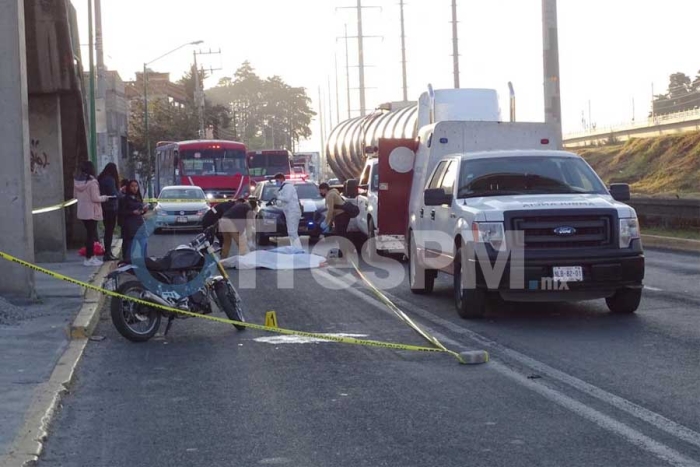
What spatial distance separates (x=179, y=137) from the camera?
78.5 metres

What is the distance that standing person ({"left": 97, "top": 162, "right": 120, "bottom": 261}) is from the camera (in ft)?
70.7

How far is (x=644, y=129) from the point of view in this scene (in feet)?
253

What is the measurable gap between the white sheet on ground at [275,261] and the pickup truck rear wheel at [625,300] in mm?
8787

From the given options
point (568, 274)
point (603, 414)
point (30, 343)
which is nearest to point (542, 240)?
point (568, 274)

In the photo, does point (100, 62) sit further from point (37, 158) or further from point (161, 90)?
point (161, 90)

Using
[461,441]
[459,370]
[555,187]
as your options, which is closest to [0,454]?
[461,441]

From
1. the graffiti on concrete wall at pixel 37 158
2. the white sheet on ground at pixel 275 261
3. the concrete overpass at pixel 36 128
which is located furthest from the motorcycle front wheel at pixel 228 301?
the graffiti on concrete wall at pixel 37 158

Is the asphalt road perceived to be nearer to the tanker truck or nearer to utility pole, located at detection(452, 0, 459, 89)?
the tanker truck

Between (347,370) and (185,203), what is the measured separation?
2644 cm

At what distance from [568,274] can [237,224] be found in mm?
11037

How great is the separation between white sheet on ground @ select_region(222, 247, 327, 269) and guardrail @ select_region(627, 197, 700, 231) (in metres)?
9.22

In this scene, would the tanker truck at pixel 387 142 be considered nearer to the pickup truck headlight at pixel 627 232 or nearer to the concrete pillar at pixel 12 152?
the pickup truck headlight at pixel 627 232

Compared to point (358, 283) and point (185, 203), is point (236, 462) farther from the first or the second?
point (185, 203)

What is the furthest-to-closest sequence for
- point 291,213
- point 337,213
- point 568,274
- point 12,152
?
point 291,213
point 337,213
point 12,152
point 568,274
